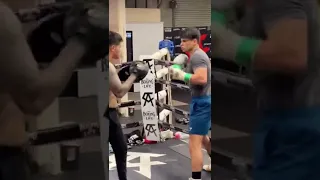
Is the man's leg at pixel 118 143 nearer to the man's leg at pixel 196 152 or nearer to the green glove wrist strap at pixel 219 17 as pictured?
the man's leg at pixel 196 152

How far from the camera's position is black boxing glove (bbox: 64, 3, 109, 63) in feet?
3.22

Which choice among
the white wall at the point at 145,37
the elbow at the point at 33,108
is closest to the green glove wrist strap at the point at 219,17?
the elbow at the point at 33,108

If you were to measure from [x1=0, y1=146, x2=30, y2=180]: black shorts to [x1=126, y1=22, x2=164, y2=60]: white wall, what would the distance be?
665cm

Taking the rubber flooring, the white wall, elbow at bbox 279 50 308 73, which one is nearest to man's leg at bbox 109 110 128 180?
the rubber flooring

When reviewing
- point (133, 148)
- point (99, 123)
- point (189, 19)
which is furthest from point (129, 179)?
point (189, 19)

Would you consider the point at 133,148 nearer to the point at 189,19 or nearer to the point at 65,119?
the point at 65,119

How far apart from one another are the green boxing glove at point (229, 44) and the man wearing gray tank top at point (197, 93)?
167cm

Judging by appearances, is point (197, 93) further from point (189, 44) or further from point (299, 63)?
point (299, 63)

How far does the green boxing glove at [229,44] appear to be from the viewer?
1.05 m

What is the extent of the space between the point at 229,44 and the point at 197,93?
1844mm

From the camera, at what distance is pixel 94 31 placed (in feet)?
3.31

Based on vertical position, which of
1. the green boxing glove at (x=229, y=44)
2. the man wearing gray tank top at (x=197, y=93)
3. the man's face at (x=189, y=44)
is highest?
the green boxing glove at (x=229, y=44)

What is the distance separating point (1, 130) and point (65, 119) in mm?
148

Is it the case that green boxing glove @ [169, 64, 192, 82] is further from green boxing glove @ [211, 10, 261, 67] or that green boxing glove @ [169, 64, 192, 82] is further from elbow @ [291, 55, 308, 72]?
elbow @ [291, 55, 308, 72]
